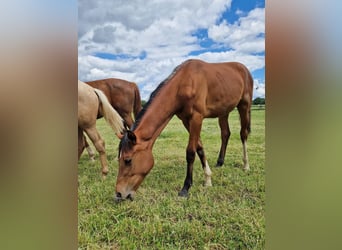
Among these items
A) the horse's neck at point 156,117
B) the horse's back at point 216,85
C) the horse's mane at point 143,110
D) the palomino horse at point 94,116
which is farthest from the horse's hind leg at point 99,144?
the horse's back at point 216,85

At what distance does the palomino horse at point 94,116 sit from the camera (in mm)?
1918

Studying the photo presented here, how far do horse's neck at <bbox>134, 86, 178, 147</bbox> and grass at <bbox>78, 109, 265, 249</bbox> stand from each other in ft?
0.11

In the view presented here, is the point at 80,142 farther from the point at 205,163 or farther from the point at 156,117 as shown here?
the point at 205,163

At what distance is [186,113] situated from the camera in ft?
6.23

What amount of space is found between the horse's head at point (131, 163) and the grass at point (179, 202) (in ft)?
0.11

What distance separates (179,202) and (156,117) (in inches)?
18.2

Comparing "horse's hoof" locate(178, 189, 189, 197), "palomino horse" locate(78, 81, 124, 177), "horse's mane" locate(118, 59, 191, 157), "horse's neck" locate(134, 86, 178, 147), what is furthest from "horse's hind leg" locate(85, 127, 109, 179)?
"horse's hoof" locate(178, 189, 189, 197)

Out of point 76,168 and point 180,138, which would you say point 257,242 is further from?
point 76,168

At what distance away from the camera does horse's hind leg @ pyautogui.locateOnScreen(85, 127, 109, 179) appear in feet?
6.43

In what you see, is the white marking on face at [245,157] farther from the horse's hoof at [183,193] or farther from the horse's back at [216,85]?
the horse's hoof at [183,193]

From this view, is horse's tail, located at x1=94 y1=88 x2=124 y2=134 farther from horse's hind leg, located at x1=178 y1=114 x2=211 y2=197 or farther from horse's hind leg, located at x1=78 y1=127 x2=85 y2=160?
horse's hind leg, located at x1=178 y1=114 x2=211 y2=197
